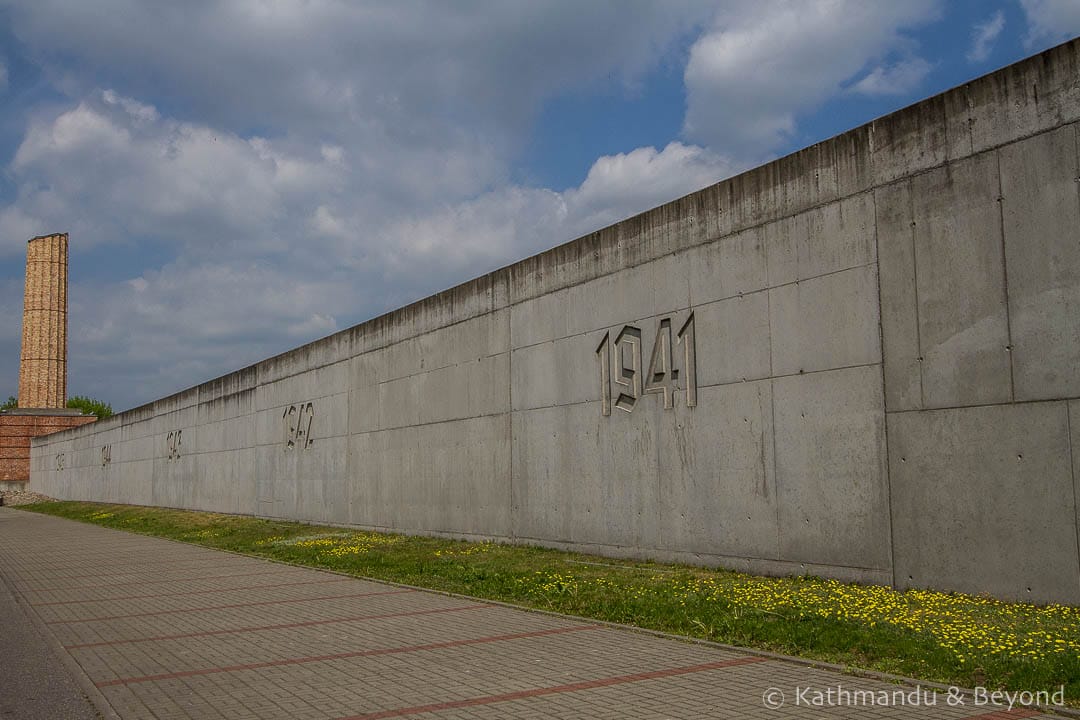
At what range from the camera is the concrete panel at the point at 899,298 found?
413 inches

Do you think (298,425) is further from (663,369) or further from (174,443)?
(663,369)

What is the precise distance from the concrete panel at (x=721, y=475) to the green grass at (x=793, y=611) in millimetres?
488

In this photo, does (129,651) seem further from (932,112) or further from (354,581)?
(932,112)

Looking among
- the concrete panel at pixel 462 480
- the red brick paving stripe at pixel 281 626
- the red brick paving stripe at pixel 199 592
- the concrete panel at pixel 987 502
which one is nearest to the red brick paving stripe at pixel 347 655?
the red brick paving stripe at pixel 281 626

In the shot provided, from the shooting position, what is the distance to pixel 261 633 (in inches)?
408

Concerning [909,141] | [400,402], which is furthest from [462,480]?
[909,141]

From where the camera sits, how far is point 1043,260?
932 centimetres

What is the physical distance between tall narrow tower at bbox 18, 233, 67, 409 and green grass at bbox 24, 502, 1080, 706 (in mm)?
63273

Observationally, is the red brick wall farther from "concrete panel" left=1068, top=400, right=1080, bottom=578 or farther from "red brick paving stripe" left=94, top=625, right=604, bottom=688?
"concrete panel" left=1068, top=400, right=1080, bottom=578

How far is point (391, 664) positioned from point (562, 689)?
6.26 feet

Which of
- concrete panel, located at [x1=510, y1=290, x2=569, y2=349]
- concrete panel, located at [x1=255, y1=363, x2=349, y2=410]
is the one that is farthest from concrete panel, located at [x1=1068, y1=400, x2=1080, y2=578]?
concrete panel, located at [x1=255, y1=363, x2=349, y2=410]

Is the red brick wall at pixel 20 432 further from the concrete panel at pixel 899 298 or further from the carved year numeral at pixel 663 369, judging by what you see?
the concrete panel at pixel 899 298

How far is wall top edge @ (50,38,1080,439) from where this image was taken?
9625 millimetres

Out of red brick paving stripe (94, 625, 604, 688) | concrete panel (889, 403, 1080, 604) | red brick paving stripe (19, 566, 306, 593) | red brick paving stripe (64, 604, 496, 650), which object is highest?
concrete panel (889, 403, 1080, 604)
